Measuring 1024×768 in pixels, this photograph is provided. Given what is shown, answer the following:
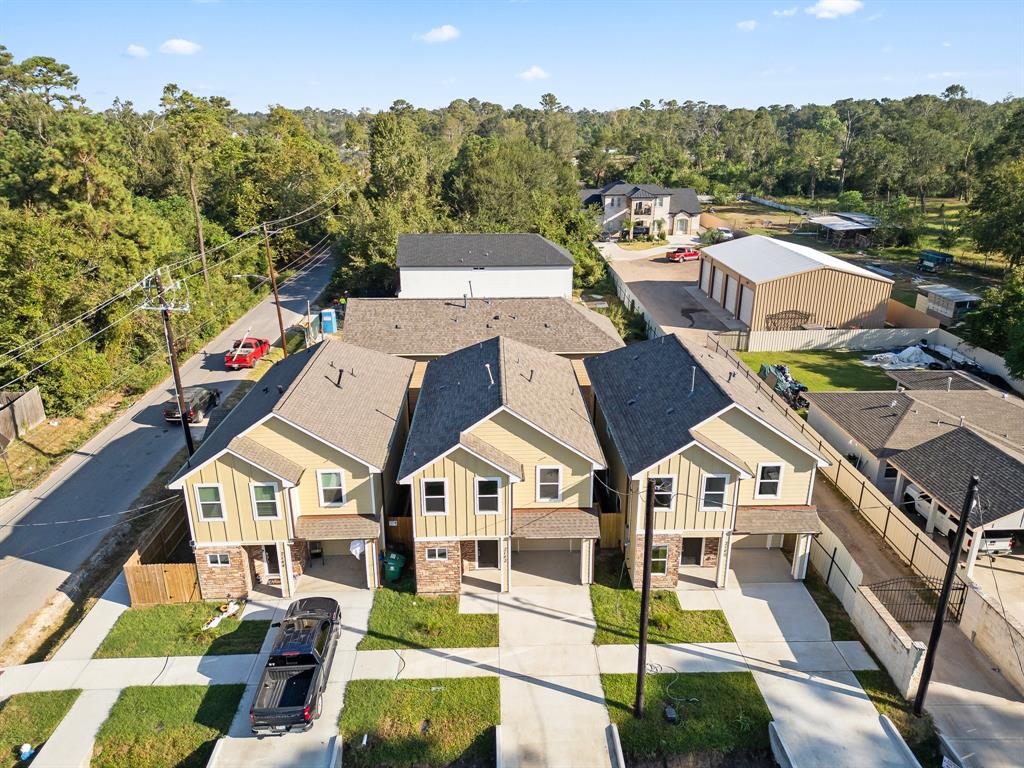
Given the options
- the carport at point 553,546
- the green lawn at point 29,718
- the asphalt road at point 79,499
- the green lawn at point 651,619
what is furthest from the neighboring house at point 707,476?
the asphalt road at point 79,499

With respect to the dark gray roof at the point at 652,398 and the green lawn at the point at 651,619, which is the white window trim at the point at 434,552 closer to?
the green lawn at the point at 651,619

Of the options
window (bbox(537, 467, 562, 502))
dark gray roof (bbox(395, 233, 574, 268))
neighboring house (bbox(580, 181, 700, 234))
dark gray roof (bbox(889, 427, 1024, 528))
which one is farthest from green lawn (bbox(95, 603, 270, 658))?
neighboring house (bbox(580, 181, 700, 234))

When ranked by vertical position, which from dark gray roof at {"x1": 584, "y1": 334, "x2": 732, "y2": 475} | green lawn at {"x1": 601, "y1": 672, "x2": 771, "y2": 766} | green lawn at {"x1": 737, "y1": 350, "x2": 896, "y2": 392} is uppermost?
dark gray roof at {"x1": 584, "y1": 334, "x2": 732, "y2": 475}

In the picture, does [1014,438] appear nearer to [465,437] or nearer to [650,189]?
[465,437]

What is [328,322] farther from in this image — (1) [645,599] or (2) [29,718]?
(1) [645,599]

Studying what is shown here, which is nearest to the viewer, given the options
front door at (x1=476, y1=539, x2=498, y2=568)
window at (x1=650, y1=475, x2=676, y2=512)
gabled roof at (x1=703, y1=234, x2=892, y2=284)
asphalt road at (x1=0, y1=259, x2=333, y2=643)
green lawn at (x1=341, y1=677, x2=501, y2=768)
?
green lawn at (x1=341, y1=677, x2=501, y2=768)

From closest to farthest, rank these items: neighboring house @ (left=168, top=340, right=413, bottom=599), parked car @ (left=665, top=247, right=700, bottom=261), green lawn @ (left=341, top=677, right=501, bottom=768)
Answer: green lawn @ (left=341, top=677, right=501, bottom=768) → neighboring house @ (left=168, top=340, right=413, bottom=599) → parked car @ (left=665, top=247, right=700, bottom=261)

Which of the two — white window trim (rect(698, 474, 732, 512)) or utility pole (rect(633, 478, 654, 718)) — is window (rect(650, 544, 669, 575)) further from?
utility pole (rect(633, 478, 654, 718))
